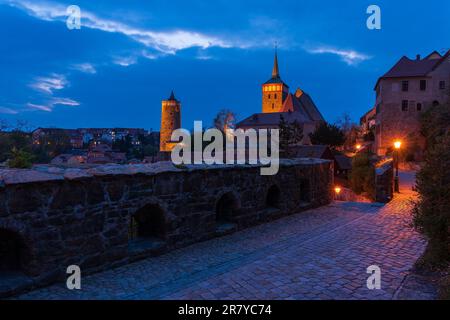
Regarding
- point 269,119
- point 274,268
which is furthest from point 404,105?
point 274,268

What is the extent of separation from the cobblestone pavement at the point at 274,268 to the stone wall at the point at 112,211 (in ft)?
0.97

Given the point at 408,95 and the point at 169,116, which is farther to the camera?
the point at 169,116

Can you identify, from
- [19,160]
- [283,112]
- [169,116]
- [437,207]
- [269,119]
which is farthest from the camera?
Answer: [169,116]

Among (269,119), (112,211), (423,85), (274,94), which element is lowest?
(112,211)

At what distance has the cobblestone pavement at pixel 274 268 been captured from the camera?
448 centimetres

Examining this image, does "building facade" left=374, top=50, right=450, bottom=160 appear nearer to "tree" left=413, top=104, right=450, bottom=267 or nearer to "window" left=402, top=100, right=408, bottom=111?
"window" left=402, top=100, right=408, bottom=111

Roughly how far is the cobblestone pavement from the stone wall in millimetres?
294

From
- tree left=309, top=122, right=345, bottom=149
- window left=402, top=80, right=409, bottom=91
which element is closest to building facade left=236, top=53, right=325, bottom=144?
tree left=309, top=122, right=345, bottom=149

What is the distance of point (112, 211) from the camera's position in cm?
580

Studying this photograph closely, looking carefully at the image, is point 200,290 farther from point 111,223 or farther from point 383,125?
point 383,125

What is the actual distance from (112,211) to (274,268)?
2.91m

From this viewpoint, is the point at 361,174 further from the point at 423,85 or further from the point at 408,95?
the point at 423,85

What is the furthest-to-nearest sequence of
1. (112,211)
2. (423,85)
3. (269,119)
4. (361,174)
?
(269,119), (423,85), (361,174), (112,211)

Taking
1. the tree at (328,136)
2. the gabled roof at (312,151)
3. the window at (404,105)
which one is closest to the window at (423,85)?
the window at (404,105)
